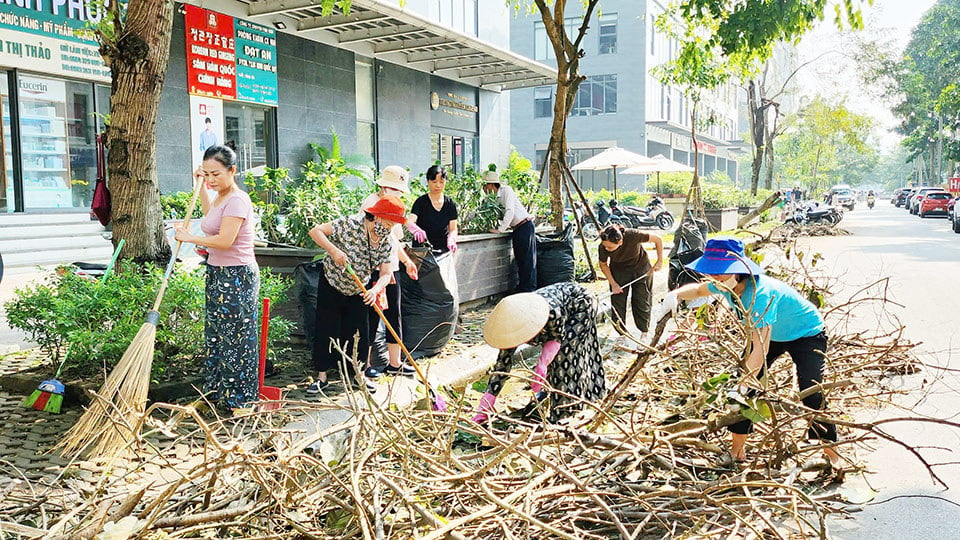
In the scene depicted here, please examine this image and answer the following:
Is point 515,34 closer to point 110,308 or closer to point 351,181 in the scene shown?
point 351,181

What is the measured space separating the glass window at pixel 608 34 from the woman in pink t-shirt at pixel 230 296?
38367 millimetres

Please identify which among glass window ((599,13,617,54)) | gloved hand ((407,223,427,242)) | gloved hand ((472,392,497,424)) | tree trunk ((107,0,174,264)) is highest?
glass window ((599,13,617,54))

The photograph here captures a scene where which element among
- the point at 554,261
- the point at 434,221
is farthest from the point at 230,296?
the point at 554,261

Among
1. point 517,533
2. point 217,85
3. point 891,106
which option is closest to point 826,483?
point 517,533

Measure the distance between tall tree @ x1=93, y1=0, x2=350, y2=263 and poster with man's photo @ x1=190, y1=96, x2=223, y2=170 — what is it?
8949 millimetres

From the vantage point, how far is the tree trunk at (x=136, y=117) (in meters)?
5.60

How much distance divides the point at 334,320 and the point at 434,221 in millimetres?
2046

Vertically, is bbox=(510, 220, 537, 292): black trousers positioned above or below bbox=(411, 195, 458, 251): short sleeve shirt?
below

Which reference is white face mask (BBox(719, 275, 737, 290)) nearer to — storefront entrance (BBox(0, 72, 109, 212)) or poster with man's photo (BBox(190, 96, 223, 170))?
poster with man's photo (BBox(190, 96, 223, 170))

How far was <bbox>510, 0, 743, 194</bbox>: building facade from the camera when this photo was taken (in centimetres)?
4028

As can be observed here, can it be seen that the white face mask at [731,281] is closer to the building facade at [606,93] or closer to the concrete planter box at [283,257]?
the concrete planter box at [283,257]

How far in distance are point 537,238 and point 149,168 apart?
5.46 m

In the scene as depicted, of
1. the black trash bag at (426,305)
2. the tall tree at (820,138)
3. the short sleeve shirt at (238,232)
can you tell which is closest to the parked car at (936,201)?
the tall tree at (820,138)

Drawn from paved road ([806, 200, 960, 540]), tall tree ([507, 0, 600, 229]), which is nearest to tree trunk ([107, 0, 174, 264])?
paved road ([806, 200, 960, 540])
